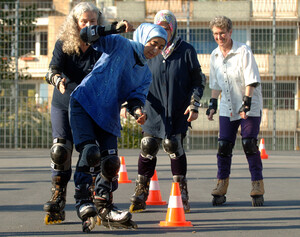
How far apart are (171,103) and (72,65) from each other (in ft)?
4.62

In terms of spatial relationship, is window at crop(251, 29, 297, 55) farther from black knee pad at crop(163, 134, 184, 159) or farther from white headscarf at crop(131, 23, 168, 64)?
white headscarf at crop(131, 23, 168, 64)

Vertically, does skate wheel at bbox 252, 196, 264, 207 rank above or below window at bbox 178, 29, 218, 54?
below

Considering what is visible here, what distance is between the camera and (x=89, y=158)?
500 centimetres

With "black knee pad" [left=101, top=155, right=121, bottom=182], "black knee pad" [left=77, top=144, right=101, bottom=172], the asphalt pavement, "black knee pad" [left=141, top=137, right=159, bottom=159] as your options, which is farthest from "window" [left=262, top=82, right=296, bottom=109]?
"black knee pad" [left=77, top=144, right=101, bottom=172]

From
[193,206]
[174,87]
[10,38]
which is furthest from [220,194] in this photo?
[10,38]

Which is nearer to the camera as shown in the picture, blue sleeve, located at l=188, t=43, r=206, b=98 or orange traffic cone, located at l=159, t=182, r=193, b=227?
orange traffic cone, located at l=159, t=182, r=193, b=227

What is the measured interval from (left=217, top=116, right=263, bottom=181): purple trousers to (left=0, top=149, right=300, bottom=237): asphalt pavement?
318mm

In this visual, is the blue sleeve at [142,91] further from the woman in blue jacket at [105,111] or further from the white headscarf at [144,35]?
the white headscarf at [144,35]

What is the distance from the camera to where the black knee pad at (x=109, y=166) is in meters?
5.19

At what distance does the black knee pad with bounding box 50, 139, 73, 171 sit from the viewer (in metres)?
5.52

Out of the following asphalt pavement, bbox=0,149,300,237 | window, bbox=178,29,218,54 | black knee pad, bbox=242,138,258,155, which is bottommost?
asphalt pavement, bbox=0,149,300,237

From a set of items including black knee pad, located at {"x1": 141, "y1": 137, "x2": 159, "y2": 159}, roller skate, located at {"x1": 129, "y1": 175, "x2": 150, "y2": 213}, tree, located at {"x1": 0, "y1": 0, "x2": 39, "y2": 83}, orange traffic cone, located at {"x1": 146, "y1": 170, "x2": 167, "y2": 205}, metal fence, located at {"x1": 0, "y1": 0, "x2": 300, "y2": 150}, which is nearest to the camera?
roller skate, located at {"x1": 129, "y1": 175, "x2": 150, "y2": 213}

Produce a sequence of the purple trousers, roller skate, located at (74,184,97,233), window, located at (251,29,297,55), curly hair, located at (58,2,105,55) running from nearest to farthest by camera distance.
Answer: roller skate, located at (74,184,97,233) < curly hair, located at (58,2,105,55) < the purple trousers < window, located at (251,29,297,55)

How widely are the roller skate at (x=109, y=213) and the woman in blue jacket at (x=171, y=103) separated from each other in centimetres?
128
